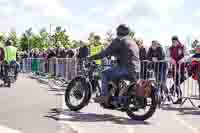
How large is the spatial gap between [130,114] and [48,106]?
7.95 ft

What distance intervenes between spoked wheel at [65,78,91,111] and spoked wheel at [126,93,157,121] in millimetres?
1013

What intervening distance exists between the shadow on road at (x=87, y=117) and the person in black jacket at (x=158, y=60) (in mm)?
3196

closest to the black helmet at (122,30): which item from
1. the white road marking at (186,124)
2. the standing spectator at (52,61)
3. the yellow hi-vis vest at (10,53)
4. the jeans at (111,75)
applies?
the jeans at (111,75)

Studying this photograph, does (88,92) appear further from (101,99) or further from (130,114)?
(130,114)

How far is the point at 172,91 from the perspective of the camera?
12859 millimetres

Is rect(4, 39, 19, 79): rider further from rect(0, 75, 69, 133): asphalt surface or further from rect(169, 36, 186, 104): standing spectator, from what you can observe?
rect(169, 36, 186, 104): standing spectator

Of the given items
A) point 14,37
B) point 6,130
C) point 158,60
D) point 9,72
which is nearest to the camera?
point 6,130

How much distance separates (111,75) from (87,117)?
0.95 m

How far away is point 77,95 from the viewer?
1066 centimetres

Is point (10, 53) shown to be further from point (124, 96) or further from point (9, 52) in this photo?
point (124, 96)

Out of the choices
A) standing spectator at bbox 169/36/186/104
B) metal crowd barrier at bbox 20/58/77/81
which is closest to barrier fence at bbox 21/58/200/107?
standing spectator at bbox 169/36/186/104

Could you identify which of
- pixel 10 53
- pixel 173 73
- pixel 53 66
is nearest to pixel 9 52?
pixel 10 53

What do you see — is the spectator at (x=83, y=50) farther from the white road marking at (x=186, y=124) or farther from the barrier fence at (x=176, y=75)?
the white road marking at (x=186, y=124)

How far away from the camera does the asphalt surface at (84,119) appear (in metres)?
8.56
